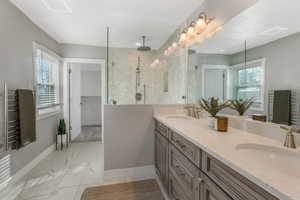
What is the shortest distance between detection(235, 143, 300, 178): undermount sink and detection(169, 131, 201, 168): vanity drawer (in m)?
0.25

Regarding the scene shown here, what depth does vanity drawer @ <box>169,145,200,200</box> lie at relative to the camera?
3.62 feet

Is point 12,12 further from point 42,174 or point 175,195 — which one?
point 175,195

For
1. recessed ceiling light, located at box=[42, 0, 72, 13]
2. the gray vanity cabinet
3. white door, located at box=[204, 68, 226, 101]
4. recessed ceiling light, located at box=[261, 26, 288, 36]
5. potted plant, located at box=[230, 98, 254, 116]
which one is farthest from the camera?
recessed ceiling light, located at box=[42, 0, 72, 13]

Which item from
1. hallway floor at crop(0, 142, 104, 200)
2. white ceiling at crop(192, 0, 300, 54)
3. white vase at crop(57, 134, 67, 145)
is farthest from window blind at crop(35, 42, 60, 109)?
white ceiling at crop(192, 0, 300, 54)

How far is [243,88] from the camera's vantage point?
1.47 metres

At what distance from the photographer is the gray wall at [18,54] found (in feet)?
6.45

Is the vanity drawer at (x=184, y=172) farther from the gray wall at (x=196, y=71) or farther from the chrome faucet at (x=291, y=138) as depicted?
the gray wall at (x=196, y=71)

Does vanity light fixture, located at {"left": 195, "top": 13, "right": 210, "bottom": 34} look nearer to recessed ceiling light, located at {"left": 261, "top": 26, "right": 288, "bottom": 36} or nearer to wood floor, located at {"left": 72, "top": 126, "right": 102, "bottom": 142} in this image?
recessed ceiling light, located at {"left": 261, "top": 26, "right": 288, "bottom": 36}

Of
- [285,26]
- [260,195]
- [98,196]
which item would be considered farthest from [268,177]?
[98,196]

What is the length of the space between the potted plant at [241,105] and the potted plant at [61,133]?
3477mm

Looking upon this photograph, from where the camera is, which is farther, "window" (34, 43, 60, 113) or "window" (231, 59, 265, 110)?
"window" (34, 43, 60, 113)

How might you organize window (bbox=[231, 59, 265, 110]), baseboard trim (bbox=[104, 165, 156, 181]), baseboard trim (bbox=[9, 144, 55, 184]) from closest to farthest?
window (bbox=[231, 59, 265, 110])
baseboard trim (bbox=[9, 144, 55, 184])
baseboard trim (bbox=[104, 165, 156, 181])

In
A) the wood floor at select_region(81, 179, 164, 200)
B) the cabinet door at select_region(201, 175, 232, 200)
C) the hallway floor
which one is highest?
the cabinet door at select_region(201, 175, 232, 200)

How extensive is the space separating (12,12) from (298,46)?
3.04 meters
